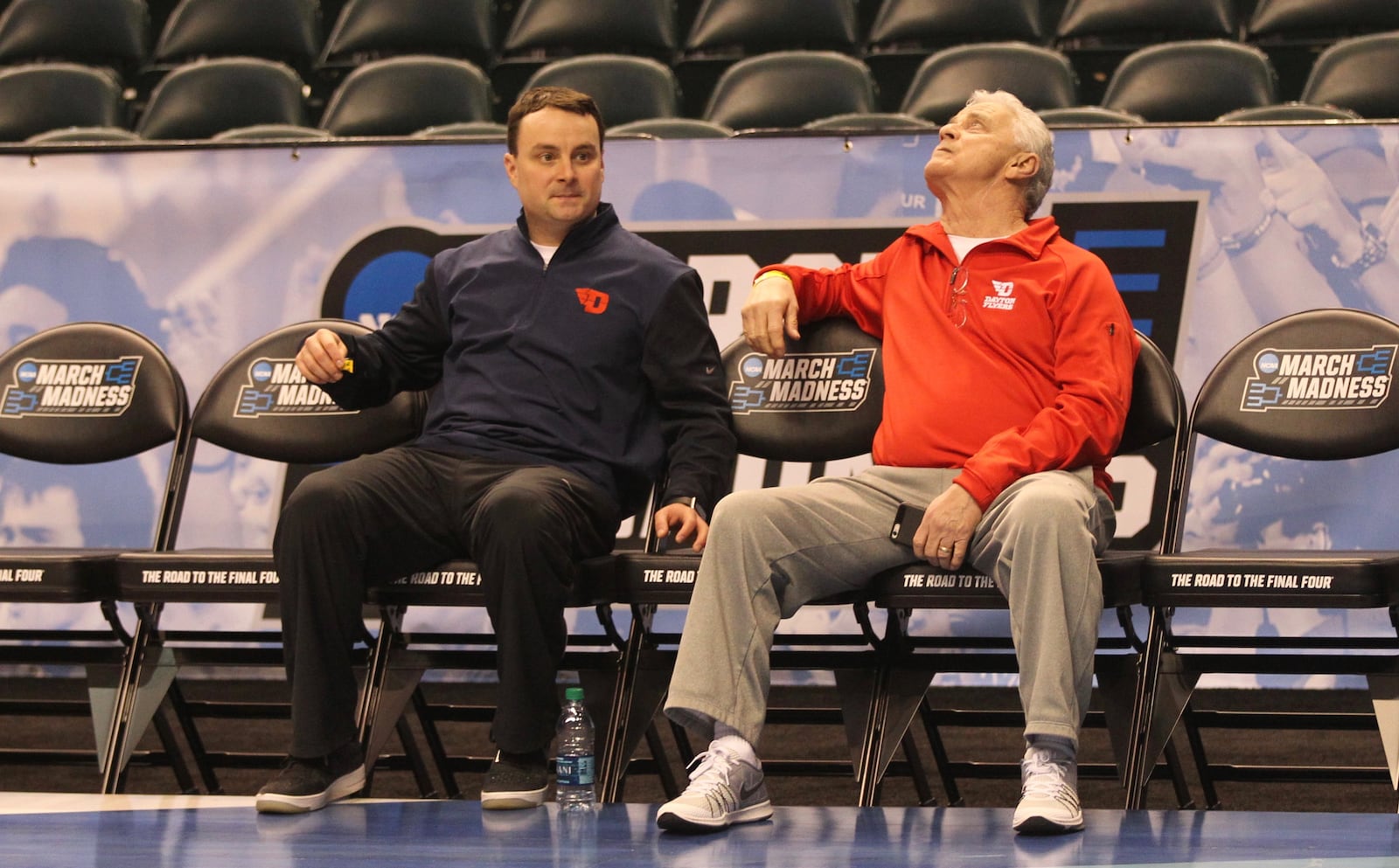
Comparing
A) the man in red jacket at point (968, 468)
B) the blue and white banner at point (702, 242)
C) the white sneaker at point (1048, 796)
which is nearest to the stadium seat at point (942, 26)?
the blue and white banner at point (702, 242)

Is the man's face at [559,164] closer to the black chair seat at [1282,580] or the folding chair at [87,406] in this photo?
the folding chair at [87,406]

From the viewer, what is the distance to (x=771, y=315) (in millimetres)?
3373

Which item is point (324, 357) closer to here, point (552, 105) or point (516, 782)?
point (552, 105)

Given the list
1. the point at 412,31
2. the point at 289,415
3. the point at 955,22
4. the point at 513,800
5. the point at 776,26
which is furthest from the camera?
the point at 412,31

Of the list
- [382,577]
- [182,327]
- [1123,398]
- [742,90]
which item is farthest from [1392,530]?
[182,327]

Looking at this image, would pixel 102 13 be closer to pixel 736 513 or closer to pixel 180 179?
pixel 180 179

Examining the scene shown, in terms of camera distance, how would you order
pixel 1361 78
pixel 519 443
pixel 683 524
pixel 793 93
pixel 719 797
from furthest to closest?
pixel 793 93 → pixel 1361 78 → pixel 519 443 → pixel 683 524 → pixel 719 797

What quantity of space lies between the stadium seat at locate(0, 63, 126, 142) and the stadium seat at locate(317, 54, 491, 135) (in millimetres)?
1001

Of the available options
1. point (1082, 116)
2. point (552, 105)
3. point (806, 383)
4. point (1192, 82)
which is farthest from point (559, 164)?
point (1192, 82)

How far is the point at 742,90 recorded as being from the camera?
19.0 feet

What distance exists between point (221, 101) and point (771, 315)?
135 inches

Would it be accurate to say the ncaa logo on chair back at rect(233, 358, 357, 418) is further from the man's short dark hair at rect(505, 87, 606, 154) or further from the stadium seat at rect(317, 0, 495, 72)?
the stadium seat at rect(317, 0, 495, 72)

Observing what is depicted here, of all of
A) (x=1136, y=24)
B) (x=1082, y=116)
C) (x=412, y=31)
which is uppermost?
(x=1136, y=24)

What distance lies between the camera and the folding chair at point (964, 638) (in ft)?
9.48
